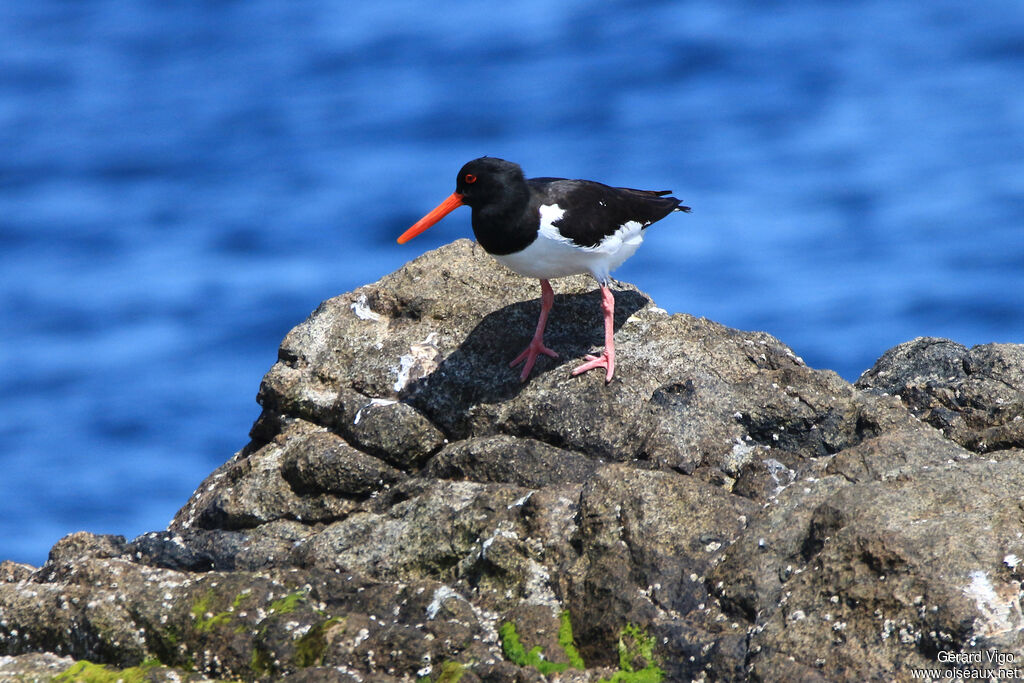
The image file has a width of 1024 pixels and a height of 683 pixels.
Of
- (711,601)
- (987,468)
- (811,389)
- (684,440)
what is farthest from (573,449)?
(987,468)

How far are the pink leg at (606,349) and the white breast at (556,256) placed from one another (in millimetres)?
184

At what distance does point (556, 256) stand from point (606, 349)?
0.71 metres

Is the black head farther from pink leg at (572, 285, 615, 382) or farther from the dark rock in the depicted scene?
the dark rock

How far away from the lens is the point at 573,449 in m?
5.71

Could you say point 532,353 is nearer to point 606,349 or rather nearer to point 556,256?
point 606,349

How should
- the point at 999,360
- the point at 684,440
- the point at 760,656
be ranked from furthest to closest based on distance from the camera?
1. the point at 999,360
2. the point at 684,440
3. the point at 760,656

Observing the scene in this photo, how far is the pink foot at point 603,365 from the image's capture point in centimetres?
605

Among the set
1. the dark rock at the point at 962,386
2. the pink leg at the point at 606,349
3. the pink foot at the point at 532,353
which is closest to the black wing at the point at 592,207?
the pink leg at the point at 606,349

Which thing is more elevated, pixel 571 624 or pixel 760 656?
pixel 571 624

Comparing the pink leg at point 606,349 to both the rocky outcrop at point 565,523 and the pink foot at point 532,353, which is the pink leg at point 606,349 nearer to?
the rocky outcrop at point 565,523

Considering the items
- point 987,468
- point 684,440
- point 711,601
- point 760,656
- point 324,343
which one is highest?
point 324,343

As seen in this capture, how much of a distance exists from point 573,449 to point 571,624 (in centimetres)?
169

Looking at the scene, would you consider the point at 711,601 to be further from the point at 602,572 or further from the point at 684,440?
the point at 684,440

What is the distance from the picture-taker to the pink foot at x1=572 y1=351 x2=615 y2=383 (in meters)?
6.05
